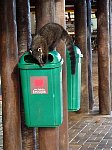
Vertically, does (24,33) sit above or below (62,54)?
above

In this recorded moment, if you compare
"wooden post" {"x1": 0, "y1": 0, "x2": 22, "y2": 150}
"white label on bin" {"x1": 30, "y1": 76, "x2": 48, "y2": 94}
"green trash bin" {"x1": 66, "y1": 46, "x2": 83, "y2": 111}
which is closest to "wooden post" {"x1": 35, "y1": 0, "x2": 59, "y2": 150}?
"wooden post" {"x1": 0, "y1": 0, "x2": 22, "y2": 150}

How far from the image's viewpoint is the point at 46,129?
3930mm

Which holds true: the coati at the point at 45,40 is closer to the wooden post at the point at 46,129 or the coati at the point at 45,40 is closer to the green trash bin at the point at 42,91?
the green trash bin at the point at 42,91

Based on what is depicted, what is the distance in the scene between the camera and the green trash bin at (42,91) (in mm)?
3750

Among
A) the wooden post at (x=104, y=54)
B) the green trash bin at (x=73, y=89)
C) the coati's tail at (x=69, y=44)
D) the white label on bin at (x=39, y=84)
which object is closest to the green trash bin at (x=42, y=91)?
the white label on bin at (x=39, y=84)

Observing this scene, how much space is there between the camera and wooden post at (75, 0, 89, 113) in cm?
779

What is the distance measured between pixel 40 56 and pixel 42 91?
32 cm

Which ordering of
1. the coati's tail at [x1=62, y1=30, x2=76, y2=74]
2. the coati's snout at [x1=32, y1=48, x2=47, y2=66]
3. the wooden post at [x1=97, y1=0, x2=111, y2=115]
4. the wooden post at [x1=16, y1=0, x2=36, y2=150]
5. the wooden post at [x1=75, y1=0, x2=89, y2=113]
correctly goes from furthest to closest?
the wooden post at [x1=75, y1=0, x2=89, y2=113] → the wooden post at [x1=97, y1=0, x2=111, y2=115] → the wooden post at [x1=16, y1=0, x2=36, y2=150] → the coati's tail at [x1=62, y1=30, x2=76, y2=74] → the coati's snout at [x1=32, y1=48, x2=47, y2=66]

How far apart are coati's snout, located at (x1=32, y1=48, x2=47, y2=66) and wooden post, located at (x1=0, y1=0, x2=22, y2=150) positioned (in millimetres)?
300

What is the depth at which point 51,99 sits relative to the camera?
12.4 ft

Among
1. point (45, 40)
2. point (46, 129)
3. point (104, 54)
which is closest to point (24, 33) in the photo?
point (45, 40)

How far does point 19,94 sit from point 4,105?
0.60ft

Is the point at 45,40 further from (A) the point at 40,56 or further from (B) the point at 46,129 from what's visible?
(B) the point at 46,129

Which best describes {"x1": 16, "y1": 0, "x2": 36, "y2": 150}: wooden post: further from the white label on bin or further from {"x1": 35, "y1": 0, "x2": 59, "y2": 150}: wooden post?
the white label on bin
